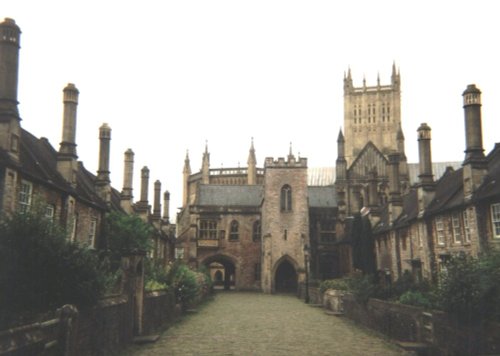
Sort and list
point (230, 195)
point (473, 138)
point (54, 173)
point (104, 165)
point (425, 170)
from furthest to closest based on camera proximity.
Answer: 1. point (230, 195)
2. point (425, 170)
3. point (104, 165)
4. point (473, 138)
5. point (54, 173)

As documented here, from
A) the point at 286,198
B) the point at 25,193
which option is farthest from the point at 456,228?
the point at 286,198

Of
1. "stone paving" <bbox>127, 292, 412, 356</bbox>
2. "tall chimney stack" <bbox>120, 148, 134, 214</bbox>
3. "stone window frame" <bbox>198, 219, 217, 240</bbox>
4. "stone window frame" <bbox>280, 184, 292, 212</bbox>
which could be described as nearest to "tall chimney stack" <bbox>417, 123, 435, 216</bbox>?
"stone paving" <bbox>127, 292, 412, 356</bbox>

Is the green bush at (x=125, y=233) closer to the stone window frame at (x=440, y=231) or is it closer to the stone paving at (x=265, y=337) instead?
the stone paving at (x=265, y=337)

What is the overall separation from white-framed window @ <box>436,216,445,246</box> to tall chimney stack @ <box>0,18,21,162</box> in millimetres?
21923

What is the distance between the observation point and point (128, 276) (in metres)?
16.4

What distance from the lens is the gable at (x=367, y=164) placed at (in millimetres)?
63250

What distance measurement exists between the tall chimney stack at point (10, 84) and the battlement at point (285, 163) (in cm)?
3334

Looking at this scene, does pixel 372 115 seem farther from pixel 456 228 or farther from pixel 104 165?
pixel 104 165

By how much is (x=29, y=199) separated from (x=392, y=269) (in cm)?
2675

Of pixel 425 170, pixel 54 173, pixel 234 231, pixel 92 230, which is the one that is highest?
pixel 425 170

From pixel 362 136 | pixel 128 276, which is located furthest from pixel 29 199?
pixel 362 136

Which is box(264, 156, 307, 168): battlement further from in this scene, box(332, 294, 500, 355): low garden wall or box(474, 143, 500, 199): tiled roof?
box(332, 294, 500, 355): low garden wall

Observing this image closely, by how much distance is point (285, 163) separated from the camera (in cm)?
5125

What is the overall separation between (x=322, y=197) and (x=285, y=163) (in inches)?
367
